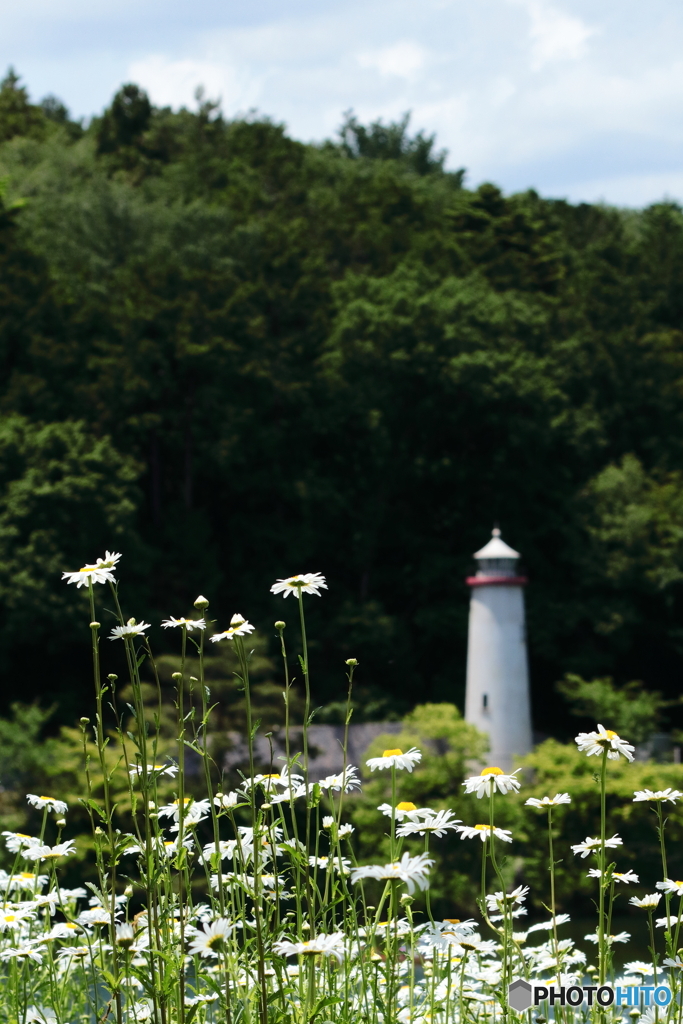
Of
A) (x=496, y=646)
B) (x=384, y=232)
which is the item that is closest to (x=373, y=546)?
(x=496, y=646)

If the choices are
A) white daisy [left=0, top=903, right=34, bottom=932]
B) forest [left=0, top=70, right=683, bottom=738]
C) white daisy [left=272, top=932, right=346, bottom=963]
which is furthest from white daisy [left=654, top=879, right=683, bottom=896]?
forest [left=0, top=70, right=683, bottom=738]

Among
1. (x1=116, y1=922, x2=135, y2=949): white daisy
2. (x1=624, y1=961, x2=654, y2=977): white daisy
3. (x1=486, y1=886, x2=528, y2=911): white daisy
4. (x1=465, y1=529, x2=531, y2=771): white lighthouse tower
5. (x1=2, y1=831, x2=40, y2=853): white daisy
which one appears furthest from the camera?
(x1=465, y1=529, x2=531, y2=771): white lighthouse tower

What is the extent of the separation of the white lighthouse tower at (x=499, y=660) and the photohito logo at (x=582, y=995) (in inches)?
757

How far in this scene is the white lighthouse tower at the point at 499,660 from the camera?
2231 cm

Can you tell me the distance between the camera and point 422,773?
18844 millimetres

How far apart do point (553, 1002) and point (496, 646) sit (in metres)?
20.3

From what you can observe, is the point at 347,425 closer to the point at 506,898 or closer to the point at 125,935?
the point at 506,898

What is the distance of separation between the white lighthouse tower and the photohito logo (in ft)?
63.1

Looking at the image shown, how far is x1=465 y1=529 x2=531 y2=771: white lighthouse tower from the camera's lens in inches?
878

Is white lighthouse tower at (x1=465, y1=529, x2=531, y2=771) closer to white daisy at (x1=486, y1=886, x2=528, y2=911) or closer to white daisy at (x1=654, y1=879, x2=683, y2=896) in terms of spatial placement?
white daisy at (x1=486, y1=886, x2=528, y2=911)

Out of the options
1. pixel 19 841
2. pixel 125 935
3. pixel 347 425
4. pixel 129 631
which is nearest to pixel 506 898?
pixel 125 935

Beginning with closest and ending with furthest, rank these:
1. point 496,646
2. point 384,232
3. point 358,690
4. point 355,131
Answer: point 496,646
point 358,690
point 384,232
point 355,131

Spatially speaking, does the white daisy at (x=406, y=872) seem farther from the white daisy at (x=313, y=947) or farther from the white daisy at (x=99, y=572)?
the white daisy at (x=99, y=572)

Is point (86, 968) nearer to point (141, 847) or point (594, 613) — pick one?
point (141, 847)
